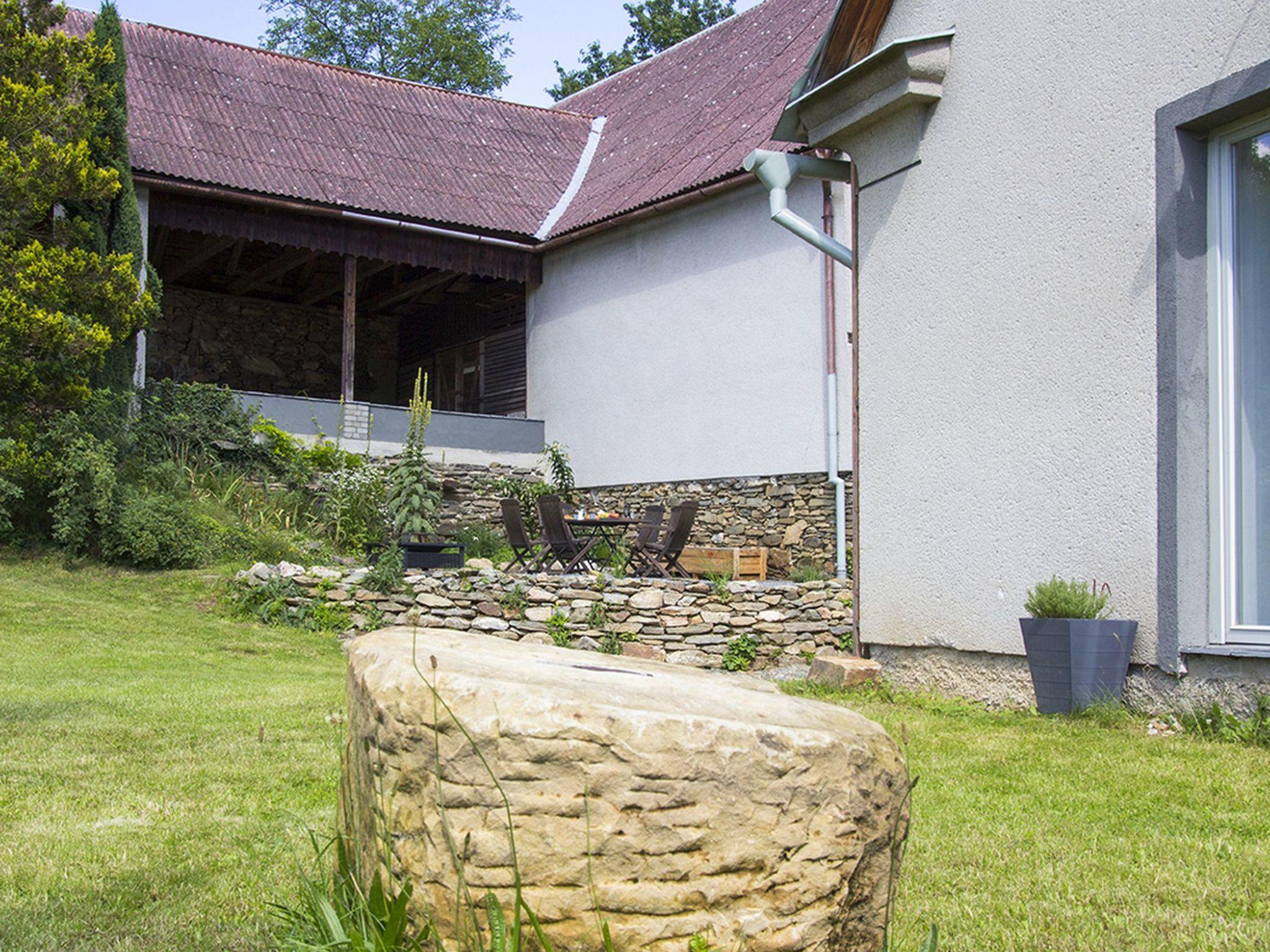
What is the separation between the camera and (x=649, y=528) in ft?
41.4

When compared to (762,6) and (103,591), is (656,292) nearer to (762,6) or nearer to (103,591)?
(762,6)

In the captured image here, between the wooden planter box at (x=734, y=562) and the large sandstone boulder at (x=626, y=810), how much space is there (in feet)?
34.6

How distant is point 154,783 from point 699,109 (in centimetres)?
1372

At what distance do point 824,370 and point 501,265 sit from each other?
5.94m

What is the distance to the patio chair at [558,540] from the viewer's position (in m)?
11.9

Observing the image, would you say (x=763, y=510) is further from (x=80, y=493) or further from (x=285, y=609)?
(x=80, y=493)

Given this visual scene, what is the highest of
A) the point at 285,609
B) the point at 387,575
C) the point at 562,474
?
the point at 562,474

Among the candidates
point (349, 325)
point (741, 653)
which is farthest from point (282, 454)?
point (741, 653)

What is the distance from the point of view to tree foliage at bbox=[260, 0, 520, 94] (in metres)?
29.9

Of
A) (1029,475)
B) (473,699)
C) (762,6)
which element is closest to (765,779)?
(473,699)

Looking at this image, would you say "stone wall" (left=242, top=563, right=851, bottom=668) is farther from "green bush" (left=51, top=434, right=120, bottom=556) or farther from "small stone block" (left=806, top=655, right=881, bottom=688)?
"small stone block" (left=806, top=655, right=881, bottom=688)

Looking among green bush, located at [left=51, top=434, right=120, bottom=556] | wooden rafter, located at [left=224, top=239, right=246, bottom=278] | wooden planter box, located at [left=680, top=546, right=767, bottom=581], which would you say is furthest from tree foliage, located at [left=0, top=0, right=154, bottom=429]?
wooden planter box, located at [left=680, top=546, right=767, bottom=581]

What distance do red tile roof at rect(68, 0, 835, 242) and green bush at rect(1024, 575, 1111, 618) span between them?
854 cm

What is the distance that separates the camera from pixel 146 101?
1573cm
